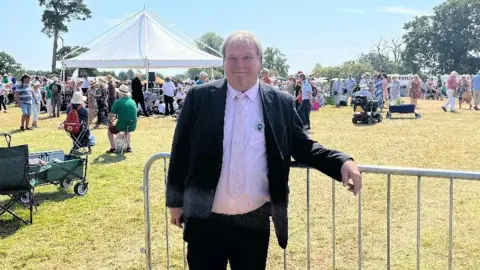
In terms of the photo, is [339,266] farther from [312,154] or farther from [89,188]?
[89,188]

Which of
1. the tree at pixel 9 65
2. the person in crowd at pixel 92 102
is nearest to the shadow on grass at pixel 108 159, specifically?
the person in crowd at pixel 92 102

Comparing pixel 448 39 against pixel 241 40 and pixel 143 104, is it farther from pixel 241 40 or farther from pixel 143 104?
pixel 241 40

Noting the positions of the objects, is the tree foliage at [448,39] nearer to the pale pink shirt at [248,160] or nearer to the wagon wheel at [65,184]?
the wagon wheel at [65,184]

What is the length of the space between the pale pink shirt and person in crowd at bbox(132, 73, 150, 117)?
1835 centimetres

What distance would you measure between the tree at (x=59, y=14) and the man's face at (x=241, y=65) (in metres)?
65.8

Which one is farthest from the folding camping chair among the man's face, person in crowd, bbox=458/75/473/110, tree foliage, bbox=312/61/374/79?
tree foliage, bbox=312/61/374/79

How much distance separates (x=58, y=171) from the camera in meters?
7.65

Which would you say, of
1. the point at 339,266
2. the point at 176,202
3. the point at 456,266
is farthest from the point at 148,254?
the point at 456,266

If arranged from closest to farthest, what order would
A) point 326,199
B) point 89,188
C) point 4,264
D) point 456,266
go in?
point 456,266 → point 4,264 → point 326,199 → point 89,188

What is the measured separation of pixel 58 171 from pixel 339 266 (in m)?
4.67

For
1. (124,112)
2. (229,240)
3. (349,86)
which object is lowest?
(229,240)

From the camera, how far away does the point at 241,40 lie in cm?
259

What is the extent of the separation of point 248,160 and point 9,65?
223 ft

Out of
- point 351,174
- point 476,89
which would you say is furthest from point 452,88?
point 351,174
